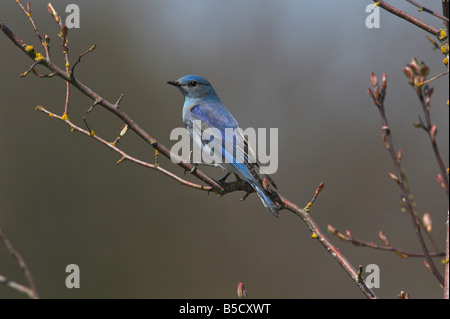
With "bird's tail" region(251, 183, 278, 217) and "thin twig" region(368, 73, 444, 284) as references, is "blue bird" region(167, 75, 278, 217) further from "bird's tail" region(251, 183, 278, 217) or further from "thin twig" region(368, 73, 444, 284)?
"thin twig" region(368, 73, 444, 284)

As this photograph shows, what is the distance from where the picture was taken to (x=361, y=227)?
7379 millimetres

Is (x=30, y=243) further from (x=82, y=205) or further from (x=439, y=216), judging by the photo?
(x=439, y=216)

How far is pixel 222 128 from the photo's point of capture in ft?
15.1

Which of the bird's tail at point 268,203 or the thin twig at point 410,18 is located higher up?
the thin twig at point 410,18

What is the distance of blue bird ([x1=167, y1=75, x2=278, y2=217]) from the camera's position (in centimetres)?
388

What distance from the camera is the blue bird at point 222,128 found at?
12.7 ft

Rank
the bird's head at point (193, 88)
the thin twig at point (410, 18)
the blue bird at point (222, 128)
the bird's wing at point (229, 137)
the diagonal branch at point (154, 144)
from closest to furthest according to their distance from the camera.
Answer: the diagonal branch at point (154, 144) → the thin twig at point (410, 18) → the blue bird at point (222, 128) → the bird's wing at point (229, 137) → the bird's head at point (193, 88)

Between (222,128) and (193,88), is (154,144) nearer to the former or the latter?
(222,128)

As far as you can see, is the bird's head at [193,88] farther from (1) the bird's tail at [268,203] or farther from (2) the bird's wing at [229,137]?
(1) the bird's tail at [268,203]

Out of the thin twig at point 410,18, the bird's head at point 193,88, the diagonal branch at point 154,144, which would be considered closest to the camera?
the diagonal branch at point 154,144

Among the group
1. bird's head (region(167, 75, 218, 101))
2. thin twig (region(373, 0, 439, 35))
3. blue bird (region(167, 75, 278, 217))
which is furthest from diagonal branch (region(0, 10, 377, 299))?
bird's head (region(167, 75, 218, 101))

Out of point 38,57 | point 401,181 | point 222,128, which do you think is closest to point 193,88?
point 222,128

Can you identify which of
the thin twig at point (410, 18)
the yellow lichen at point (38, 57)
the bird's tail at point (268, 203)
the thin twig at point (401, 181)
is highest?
the thin twig at point (410, 18)

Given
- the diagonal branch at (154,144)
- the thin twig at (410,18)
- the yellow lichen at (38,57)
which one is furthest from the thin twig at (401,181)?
the yellow lichen at (38,57)
